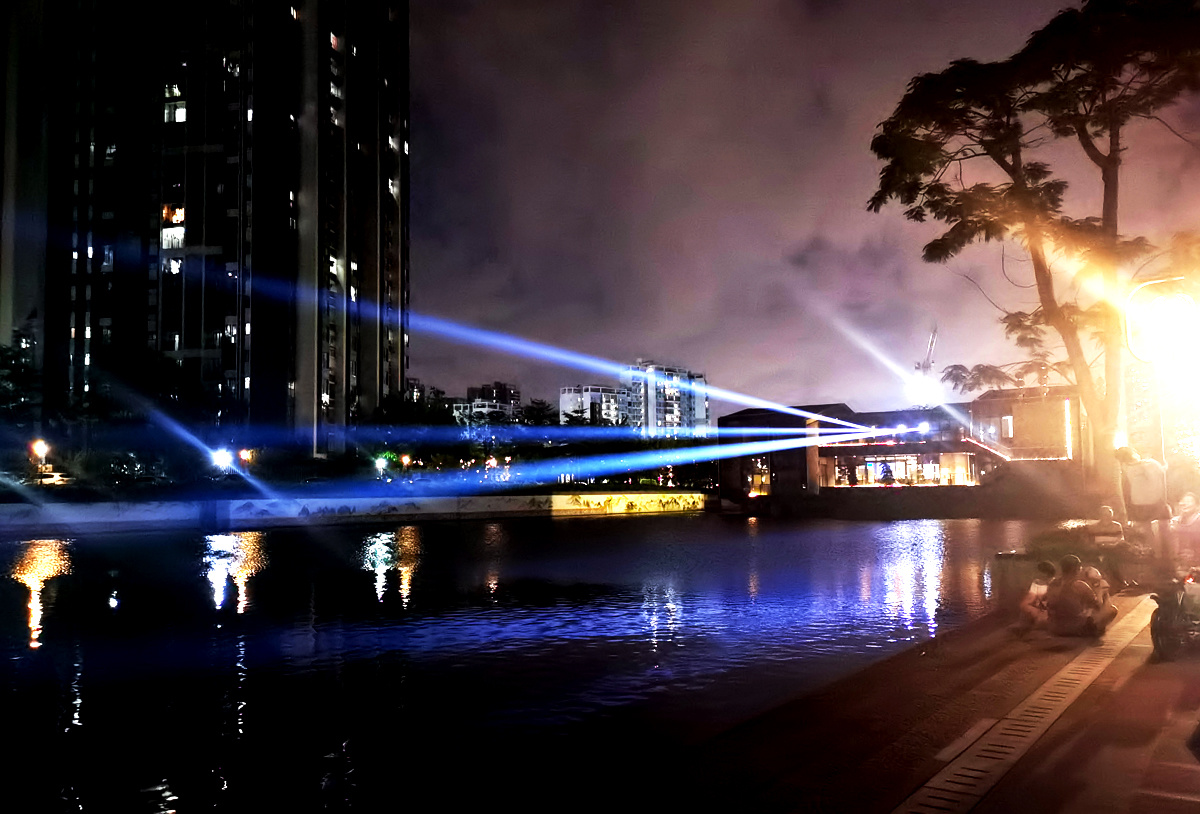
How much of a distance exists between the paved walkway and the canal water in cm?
70

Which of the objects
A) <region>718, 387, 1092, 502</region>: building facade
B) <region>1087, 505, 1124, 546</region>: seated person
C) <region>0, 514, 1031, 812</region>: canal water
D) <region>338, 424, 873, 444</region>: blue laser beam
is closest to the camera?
<region>0, 514, 1031, 812</region>: canal water

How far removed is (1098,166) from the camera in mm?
17609

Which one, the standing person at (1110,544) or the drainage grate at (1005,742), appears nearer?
the drainage grate at (1005,742)

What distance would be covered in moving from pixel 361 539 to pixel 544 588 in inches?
793

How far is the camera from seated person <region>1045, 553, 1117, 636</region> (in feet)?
38.9

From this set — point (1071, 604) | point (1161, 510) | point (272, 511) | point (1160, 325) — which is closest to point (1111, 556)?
point (1071, 604)

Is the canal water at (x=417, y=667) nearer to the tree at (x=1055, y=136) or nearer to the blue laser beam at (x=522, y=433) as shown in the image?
the tree at (x=1055, y=136)

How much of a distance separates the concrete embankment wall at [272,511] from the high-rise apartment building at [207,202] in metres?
33.2

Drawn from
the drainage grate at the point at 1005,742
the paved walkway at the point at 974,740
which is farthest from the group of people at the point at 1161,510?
the drainage grate at the point at 1005,742

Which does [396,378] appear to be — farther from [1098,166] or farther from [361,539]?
[1098,166]

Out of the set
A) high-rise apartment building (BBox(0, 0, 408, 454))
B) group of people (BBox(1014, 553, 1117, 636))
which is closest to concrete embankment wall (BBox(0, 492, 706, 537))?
high-rise apartment building (BBox(0, 0, 408, 454))

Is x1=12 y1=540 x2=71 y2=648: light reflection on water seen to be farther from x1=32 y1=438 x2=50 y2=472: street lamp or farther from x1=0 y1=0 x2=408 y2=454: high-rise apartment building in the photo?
x1=0 y1=0 x2=408 y2=454: high-rise apartment building

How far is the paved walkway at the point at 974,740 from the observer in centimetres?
597

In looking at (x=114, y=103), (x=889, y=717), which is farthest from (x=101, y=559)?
(x=114, y=103)
